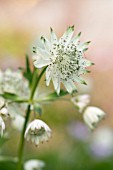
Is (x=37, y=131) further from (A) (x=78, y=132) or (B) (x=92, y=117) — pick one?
(A) (x=78, y=132)

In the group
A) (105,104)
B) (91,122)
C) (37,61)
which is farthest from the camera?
(105,104)

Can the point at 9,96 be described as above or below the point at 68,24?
below

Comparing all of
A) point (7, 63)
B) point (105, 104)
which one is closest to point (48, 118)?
point (7, 63)

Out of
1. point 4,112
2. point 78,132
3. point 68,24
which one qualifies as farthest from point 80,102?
point 68,24

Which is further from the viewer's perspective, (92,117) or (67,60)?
(92,117)

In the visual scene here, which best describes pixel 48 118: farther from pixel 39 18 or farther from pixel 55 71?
pixel 39 18

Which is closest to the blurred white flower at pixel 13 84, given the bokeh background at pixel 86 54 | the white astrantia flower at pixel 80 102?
the white astrantia flower at pixel 80 102

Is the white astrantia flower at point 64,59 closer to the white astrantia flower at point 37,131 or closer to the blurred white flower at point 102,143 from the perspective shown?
the white astrantia flower at point 37,131
